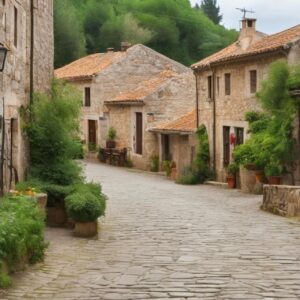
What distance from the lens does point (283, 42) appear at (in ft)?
75.5

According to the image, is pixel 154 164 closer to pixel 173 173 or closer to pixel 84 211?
pixel 173 173

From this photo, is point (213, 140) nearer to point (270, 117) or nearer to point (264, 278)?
point (270, 117)

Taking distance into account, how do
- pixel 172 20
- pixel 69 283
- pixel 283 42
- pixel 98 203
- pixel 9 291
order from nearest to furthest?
pixel 9 291, pixel 69 283, pixel 98 203, pixel 283 42, pixel 172 20

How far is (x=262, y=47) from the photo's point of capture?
2455 centimetres

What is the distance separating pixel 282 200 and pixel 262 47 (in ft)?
29.1

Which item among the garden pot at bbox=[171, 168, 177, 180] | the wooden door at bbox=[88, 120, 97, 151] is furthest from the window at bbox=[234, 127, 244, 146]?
the wooden door at bbox=[88, 120, 97, 151]

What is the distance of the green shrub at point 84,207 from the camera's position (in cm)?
1254

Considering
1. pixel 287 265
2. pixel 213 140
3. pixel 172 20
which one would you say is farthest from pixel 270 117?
pixel 172 20

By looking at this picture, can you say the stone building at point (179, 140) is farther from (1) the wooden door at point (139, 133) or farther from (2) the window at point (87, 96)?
(2) the window at point (87, 96)

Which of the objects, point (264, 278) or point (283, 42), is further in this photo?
point (283, 42)

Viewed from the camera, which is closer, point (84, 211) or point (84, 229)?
point (84, 211)

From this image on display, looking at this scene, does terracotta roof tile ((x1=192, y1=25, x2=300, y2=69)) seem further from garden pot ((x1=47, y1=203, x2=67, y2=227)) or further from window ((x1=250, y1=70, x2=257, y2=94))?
garden pot ((x1=47, y1=203, x2=67, y2=227))

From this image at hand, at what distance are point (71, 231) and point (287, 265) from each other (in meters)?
4.80

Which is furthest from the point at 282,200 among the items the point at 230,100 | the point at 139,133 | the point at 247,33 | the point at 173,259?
the point at 139,133
